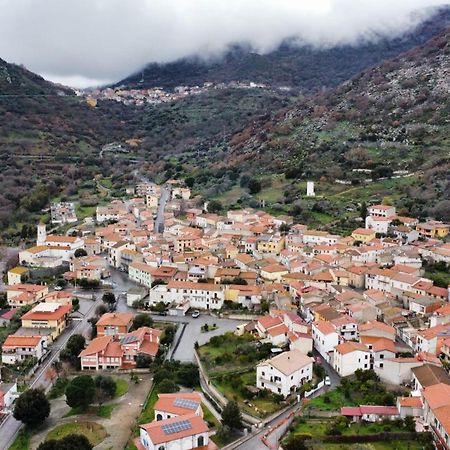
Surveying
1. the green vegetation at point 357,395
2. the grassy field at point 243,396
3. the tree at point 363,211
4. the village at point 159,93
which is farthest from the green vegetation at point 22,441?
the village at point 159,93

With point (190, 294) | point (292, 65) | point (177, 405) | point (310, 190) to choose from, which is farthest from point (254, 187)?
point (292, 65)

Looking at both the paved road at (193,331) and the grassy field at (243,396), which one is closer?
the grassy field at (243,396)

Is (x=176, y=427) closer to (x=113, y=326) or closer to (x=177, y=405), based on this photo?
(x=177, y=405)

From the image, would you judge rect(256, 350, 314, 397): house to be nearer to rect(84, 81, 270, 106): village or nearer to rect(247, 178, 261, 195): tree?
rect(247, 178, 261, 195): tree

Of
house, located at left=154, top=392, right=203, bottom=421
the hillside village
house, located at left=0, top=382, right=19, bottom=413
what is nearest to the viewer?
house, located at left=154, top=392, right=203, bottom=421

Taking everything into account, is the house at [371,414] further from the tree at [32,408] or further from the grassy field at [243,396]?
the tree at [32,408]

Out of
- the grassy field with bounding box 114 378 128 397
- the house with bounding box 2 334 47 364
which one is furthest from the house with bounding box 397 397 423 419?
the house with bounding box 2 334 47 364

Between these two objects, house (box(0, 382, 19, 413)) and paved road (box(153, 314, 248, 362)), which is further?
paved road (box(153, 314, 248, 362))
